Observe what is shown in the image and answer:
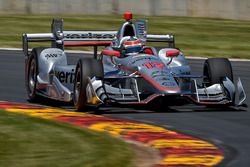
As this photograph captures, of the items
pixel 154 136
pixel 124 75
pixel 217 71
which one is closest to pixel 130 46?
pixel 124 75

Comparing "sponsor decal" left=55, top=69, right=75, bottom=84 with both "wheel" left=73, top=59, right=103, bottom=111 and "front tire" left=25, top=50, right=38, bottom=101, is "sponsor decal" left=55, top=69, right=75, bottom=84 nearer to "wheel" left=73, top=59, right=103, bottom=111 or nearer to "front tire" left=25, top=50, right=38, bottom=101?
"front tire" left=25, top=50, right=38, bottom=101

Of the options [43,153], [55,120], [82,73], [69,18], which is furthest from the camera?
[69,18]

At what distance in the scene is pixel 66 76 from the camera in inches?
632

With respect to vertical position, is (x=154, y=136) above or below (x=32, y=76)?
below

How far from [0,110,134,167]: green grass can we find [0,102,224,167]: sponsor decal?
1.51ft

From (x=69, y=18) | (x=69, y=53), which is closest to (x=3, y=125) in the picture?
(x=69, y=53)

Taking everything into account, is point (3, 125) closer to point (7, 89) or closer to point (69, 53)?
point (7, 89)

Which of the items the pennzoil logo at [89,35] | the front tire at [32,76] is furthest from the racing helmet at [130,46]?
the front tire at [32,76]

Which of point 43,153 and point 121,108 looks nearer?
point 43,153

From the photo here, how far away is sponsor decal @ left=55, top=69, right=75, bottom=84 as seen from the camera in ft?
52.5

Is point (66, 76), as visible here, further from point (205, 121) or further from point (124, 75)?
point (205, 121)

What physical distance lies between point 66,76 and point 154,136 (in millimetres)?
4092

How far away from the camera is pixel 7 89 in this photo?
1822 cm

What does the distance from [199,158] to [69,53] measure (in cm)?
1543
